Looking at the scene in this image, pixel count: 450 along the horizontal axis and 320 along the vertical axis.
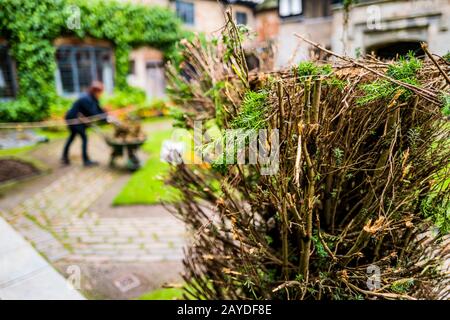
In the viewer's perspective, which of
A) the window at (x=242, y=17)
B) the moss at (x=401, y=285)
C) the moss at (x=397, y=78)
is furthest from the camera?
the window at (x=242, y=17)

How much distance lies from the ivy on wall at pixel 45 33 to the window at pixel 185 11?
3.74 meters

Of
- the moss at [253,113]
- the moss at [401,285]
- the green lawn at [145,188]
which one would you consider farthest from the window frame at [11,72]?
the moss at [401,285]

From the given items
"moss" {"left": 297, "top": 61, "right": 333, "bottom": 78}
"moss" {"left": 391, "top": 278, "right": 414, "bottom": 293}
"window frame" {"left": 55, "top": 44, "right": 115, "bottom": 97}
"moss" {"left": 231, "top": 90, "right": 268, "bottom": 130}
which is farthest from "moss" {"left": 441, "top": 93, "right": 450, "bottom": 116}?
"window frame" {"left": 55, "top": 44, "right": 115, "bottom": 97}

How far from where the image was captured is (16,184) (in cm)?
785

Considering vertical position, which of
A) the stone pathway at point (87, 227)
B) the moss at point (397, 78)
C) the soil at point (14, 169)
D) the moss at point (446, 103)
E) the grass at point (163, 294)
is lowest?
the grass at point (163, 294)

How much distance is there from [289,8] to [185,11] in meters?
6.79

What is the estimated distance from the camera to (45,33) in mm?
13906

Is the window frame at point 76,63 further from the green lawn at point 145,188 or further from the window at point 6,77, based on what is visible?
the green lawn at point 145,188

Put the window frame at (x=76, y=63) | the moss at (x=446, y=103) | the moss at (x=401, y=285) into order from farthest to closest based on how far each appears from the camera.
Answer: the window frame at (x=76, y=63), the moss at (x=401, y=285), the moss at (x=446, y=103)

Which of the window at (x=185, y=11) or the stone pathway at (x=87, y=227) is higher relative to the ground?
the window at (x=185, y=11)

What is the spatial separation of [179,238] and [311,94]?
4.31 meters

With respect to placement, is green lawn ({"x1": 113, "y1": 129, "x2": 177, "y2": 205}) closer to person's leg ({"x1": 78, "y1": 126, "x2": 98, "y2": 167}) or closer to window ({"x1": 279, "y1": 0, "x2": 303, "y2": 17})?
person's leg ({"x1": 78, "y1": 126, "x2": 98, "y2": 167})

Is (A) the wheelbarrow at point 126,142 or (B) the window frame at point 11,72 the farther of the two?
(B) the window frame at point 11,72

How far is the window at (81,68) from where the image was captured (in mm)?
15367
